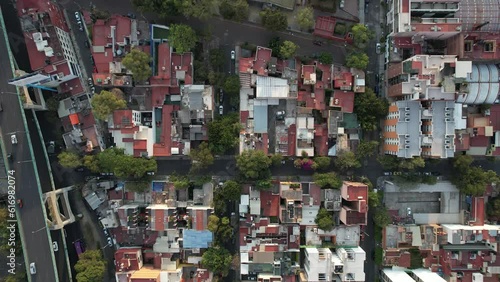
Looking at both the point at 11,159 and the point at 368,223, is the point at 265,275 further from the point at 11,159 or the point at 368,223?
the point at 11,159

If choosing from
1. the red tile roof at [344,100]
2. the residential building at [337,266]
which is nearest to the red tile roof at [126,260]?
the residential building at [337,266]

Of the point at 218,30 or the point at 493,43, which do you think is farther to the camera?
the point at 218,30

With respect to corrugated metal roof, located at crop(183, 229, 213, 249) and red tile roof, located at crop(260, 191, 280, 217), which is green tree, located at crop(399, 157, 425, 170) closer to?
red tile roof, located at crop(260, 191, 280, 217)

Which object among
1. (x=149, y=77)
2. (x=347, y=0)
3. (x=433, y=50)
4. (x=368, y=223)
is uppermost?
(x=347, y=0)

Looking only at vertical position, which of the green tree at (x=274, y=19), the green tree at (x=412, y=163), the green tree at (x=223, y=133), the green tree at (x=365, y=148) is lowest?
the green tree at (x=412, y=163)

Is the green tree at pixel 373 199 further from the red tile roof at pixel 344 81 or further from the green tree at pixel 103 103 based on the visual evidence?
the green tree at pixel 103 103

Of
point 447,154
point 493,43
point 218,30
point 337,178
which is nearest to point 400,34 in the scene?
point 493,43

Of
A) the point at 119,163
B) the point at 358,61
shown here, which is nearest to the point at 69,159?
the point at 119,163

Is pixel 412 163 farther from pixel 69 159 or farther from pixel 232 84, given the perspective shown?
pixel 69 159
